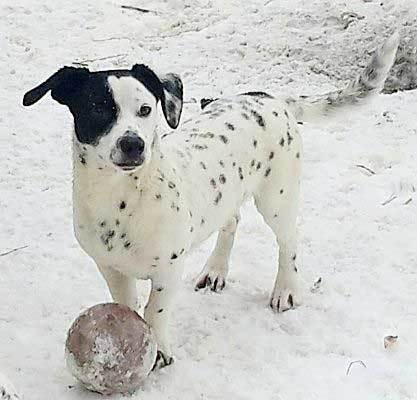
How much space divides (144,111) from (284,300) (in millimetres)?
1596

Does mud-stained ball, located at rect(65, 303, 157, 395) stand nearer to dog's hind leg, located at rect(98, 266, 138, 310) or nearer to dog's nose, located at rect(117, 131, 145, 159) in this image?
dog's hind leg, located at rect(98, 266, 138, 310)

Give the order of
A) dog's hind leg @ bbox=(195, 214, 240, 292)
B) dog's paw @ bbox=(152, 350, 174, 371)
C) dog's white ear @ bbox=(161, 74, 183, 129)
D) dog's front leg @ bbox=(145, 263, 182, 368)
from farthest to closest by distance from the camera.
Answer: dog's hind leg @ bbox=(195, 214, 240, 292), dog's paw @ bbox=(152, 350, 174, 371), dog's front leg @ bbox=(145, 263, 182, 368), dog's white ear @ bbox=(161, 74, 183, 129)

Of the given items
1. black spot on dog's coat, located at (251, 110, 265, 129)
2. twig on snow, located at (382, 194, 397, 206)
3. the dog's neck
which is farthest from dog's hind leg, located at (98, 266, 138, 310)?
twig on snow, located at (382, 194, 397, 206)

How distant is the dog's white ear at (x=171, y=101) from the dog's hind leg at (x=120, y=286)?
2.54 feet

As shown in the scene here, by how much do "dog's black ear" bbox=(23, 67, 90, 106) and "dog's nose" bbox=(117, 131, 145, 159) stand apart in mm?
378

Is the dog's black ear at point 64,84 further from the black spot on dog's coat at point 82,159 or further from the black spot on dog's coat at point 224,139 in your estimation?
the black spot on dog's coat at point 224,139

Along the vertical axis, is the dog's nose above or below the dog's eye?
below

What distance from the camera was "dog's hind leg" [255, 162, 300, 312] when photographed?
4707mm

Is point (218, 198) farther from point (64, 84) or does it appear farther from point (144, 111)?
point (64, 84)

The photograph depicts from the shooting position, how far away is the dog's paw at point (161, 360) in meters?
4.18

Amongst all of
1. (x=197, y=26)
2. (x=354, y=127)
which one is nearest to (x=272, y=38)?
(x=197, y=26)

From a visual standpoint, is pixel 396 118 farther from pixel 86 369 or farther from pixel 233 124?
pixel 86 369

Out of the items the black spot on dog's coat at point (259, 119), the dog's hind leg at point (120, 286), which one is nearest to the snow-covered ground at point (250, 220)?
the dog's hind leg at point (120, 286)

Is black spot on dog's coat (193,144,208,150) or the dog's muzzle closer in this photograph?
the dog's muzzle
